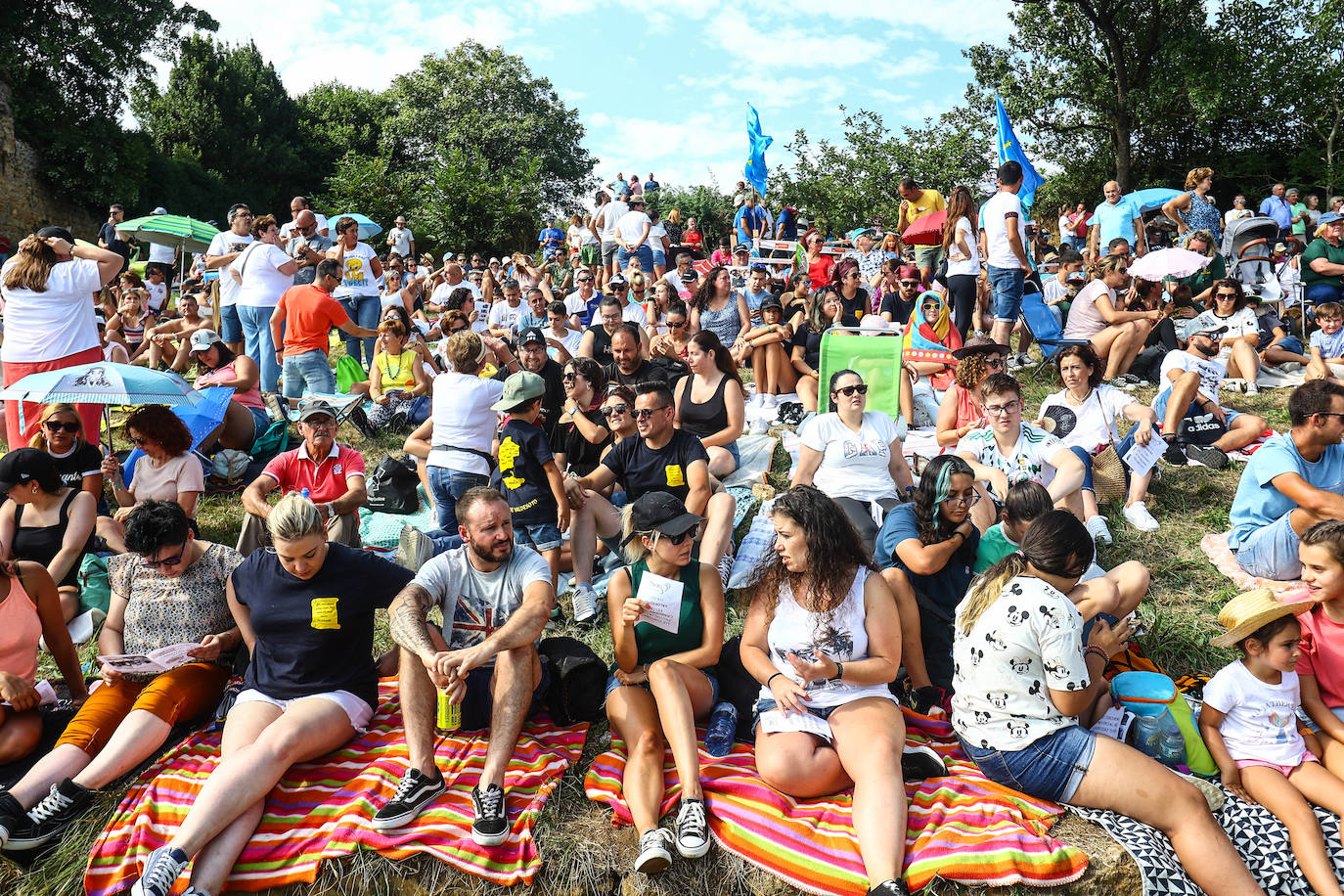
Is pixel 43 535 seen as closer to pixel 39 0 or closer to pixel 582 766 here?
pixel 582 766

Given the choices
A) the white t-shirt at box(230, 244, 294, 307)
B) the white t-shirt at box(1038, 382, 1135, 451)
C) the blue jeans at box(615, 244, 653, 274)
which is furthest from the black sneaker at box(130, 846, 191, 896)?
the blue jeans at box(615, 244, 653, 274)

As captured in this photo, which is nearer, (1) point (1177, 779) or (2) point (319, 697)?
(1) point (1177, 779)

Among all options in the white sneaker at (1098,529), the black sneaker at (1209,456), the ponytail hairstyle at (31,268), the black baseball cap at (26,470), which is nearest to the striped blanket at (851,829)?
the white sneaker at (1098,529)

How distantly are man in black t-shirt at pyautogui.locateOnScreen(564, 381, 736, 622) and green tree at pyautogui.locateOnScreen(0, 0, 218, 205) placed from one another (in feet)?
68.1

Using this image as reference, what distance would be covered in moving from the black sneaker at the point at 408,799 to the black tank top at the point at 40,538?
278 centimetres

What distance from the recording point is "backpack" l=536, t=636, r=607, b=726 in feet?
13.4

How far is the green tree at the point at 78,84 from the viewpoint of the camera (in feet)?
64.5

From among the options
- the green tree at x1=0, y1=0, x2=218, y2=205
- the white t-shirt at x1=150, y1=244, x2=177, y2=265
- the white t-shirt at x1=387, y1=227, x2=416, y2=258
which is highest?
the green tree at x1=0, y1=0, x2=218, y2=205

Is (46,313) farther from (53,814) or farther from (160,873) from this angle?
(160,873)

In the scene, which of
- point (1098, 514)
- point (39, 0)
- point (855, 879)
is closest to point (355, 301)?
point (1098, 514)

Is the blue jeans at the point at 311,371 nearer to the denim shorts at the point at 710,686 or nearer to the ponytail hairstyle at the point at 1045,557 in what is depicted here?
the denim shorts at the point at 710,686

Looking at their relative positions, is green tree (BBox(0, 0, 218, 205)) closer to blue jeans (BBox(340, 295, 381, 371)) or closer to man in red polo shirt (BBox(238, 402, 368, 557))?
blue jeans (BBox(340, 295, 381, 371))

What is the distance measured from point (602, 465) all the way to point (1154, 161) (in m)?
20.8

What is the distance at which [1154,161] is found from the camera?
21141mm
